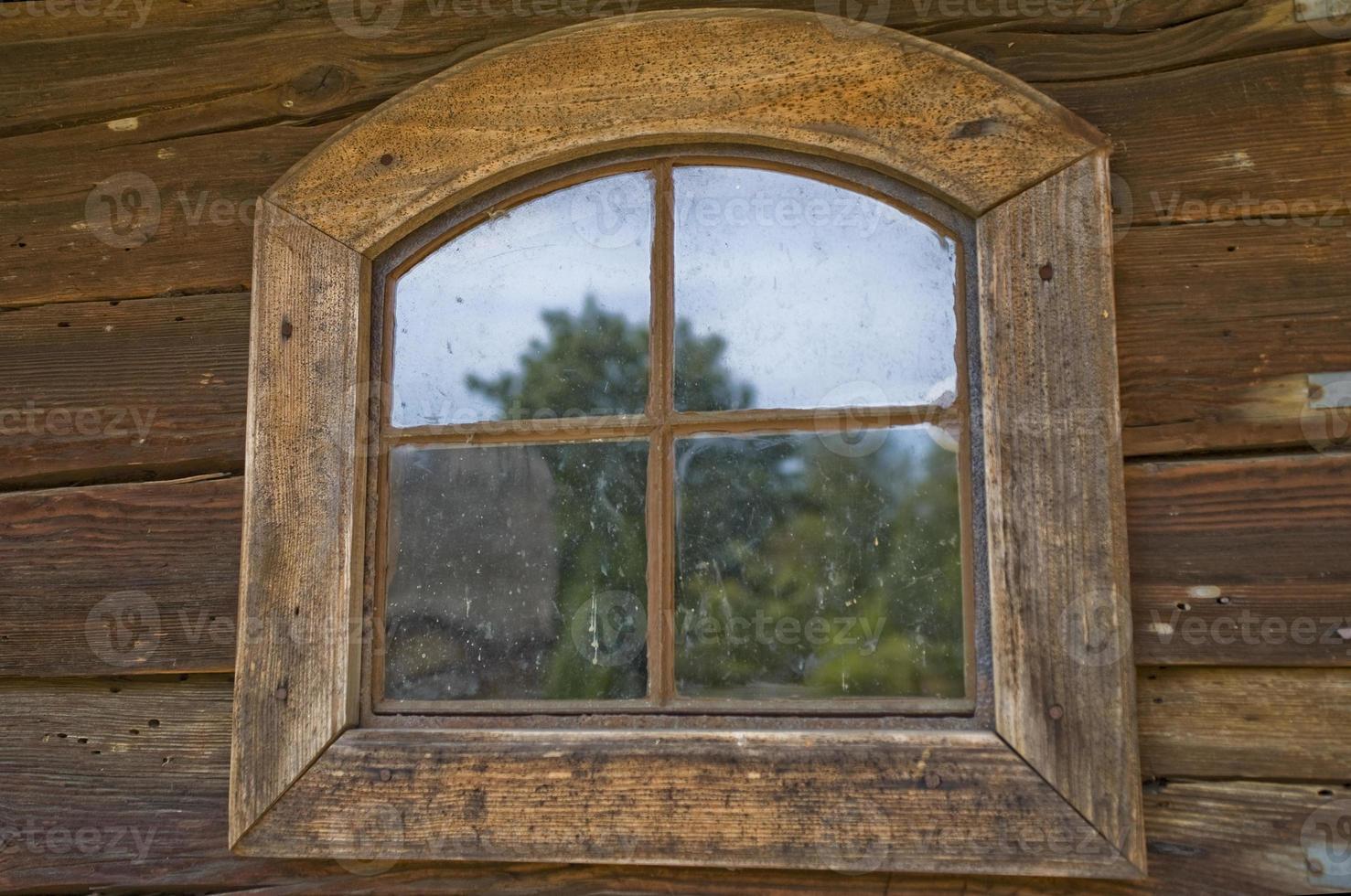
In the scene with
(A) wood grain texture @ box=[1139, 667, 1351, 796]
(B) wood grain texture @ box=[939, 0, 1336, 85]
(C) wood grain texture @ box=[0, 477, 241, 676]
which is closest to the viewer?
(A) wood grain texture @ box=[1139, 667, 1351, 796]

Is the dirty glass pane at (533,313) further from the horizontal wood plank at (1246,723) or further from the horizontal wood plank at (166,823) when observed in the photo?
the horizontal wood plank at (1246,723)

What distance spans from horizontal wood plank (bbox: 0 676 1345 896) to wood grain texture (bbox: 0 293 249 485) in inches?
11.8

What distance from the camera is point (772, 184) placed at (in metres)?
1.37

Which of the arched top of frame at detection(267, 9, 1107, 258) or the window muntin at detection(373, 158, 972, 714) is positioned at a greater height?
the arched top of frame at detection(267, 9, 1107, 258)

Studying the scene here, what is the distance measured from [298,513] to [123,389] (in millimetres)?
351

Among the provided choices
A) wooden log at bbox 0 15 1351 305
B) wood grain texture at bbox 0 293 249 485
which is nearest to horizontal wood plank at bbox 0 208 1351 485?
wooden log at bbox 0 15 1351 305

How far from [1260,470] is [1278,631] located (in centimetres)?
18

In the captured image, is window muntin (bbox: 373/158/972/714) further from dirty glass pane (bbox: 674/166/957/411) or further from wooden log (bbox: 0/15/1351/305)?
wooden log (bbox: 0/15/1351/305)

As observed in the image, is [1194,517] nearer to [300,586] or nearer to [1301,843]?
[1301,843]

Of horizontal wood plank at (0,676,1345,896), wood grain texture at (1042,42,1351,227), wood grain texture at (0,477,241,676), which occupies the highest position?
A: wood grain texture at (1042,42,1351,227)

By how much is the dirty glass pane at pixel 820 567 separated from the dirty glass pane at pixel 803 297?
0.23ft

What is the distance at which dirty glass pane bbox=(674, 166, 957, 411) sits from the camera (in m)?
1.31

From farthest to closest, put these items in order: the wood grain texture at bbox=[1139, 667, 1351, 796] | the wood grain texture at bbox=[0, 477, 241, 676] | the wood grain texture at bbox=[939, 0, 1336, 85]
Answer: the wood grain texture at bbox=[0, 477, 241, 676]
the wood grain texture at bbox=[939, 0, 1336, 85]
the wood grain texture at bbox=[1139, 667, 1351, 796]

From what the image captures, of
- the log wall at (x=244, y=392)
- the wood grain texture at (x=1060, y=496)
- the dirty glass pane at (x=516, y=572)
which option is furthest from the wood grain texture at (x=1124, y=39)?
the dirty glass pane at (x=516, y=572)
